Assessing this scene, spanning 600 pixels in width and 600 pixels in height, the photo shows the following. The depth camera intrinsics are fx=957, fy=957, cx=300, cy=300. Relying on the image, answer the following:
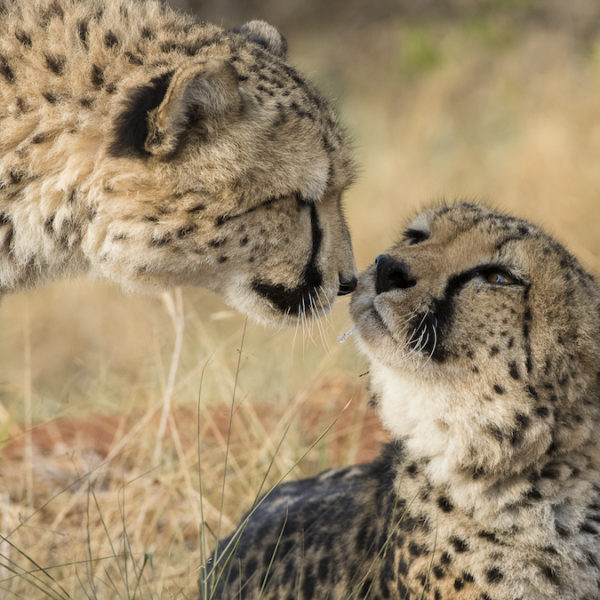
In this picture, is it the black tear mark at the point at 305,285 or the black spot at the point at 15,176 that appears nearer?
the black spot at the point at 15,176

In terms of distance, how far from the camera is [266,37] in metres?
2.67

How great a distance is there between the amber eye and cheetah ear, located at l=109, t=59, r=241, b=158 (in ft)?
2.36

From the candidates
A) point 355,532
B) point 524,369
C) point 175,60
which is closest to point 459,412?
point 524,369

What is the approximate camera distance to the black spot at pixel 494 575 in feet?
6.77

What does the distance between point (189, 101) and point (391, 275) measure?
62 cm

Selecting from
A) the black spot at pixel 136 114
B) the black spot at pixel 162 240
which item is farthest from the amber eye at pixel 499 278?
the black spot at pixel 136 114

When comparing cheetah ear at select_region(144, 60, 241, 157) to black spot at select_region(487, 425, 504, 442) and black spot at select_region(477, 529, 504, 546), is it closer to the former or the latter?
black spot at select_region(487, 425, 504, 442)

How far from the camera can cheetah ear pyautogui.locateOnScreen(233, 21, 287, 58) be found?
2.63 metres

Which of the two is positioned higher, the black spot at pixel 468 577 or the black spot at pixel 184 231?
the black spot at pixel 184 231

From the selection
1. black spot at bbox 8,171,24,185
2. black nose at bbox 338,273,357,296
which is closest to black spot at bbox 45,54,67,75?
black spot at bbox 8,171,24,185

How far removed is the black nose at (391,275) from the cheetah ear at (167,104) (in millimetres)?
522

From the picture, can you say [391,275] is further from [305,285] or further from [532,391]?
[532,391]

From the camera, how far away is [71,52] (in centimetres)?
207

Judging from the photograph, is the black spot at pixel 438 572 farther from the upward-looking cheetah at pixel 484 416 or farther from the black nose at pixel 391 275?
the black nose at pixel 391 275
